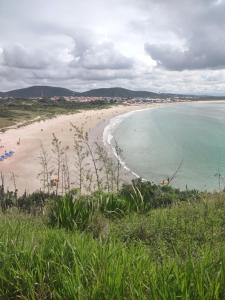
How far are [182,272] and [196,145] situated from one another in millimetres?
48950

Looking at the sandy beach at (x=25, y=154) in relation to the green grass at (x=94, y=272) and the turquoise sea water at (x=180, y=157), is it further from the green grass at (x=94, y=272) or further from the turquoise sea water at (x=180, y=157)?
the green grass at (x=94, y=272)

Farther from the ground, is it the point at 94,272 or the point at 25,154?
the point at 94,272

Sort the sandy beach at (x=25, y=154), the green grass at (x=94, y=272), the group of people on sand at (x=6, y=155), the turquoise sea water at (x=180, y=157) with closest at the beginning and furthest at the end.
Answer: the green grass at (x=94, y=272) < the sandy beach at (x=25, y=154) < the turquoise sea water at (x=180, y=157) < the group of people on sand at (x=6, y=155)

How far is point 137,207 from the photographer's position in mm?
8219

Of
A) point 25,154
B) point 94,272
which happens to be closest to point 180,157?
point 25,154

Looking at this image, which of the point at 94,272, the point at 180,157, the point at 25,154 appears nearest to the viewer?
the point at 94,272

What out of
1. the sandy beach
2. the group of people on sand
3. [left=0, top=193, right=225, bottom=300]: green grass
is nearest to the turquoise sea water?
the sandy beach

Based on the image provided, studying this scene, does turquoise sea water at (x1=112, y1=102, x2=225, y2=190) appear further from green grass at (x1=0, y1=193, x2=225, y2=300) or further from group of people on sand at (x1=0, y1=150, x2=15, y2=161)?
green grass at (x1=0, y1=193, x2=225, y2=300)

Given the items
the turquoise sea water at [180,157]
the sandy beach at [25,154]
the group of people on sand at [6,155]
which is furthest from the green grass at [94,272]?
the group of people on sand at [6,155]

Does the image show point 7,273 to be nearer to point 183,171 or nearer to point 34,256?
point 34,256

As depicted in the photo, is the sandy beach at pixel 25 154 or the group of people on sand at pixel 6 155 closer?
the sandy beach at pixel 25 154

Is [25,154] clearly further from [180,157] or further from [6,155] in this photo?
[180,157]

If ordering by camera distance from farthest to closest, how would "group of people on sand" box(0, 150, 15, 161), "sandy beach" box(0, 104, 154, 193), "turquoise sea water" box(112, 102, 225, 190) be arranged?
"group of people on sand" box(0, 150, 15, 161), "turquoise sea water" box(112, 102, 225, 190), "sandy beach" box(0, 104, 154, 193)

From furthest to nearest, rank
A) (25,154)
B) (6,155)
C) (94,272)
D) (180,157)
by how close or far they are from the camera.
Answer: (25,154)
(180,157)
(6,155)
(94,272)
